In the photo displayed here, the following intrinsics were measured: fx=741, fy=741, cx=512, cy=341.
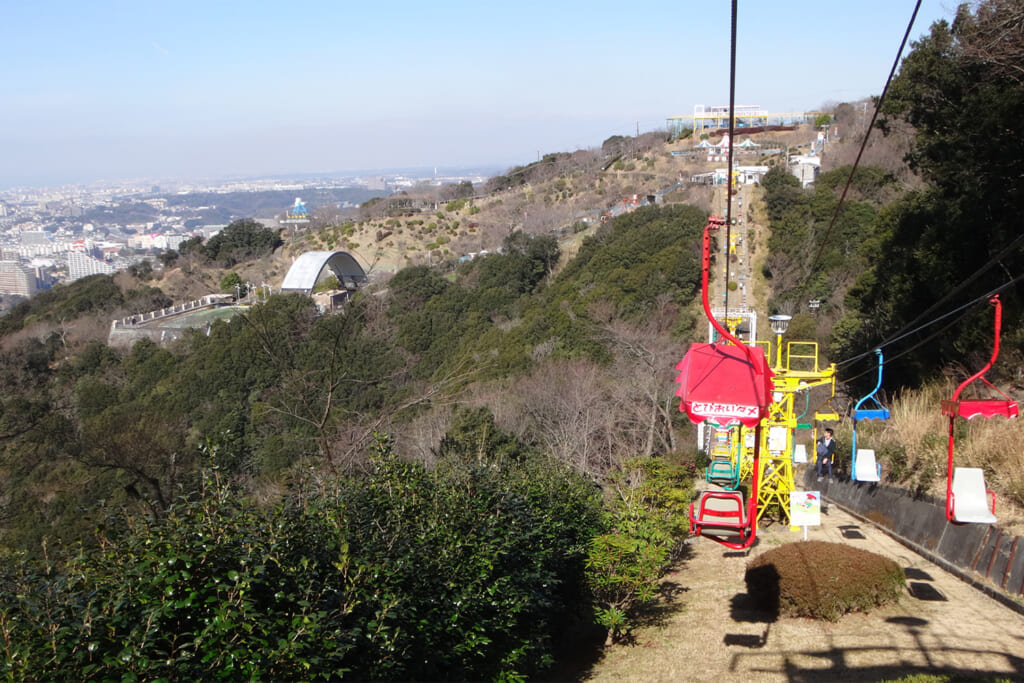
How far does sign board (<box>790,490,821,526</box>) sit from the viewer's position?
9.49m

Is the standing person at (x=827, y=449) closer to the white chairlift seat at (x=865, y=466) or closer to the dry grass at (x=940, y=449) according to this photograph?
the dry grass at (x=940, y=449)

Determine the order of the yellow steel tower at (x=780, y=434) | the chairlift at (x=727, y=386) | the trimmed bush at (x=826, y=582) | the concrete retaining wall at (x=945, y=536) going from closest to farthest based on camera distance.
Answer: the chairlift at (x=727, y=386), the concrete retaining wall at (x=945, y=536), the trimmed bush at (x=826, y=582), the yellow steel tower at (x=780, y=434)

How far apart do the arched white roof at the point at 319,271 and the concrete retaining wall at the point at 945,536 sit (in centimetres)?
3189

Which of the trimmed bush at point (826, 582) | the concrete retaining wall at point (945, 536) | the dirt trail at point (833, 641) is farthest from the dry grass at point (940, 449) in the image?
the trimmed bush at point (826, 582)

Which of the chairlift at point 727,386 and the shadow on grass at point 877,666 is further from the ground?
the chairlift at point 727,386

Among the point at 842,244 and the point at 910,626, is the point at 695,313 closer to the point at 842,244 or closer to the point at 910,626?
the point at 842,244

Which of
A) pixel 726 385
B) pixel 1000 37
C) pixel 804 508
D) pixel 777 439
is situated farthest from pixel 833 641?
pixel 1000 37

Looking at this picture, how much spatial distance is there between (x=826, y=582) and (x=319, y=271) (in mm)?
38479

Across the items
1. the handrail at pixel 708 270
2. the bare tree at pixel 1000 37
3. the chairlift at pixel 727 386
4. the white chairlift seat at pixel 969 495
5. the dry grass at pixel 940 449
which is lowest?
the dry grass at pixel 940 449

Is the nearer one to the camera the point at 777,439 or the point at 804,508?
the point at 804,508

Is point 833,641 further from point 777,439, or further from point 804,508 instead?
point 777,439

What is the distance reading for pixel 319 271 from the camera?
42781 mm

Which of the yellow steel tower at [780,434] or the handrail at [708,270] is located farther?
the yellow steel tower at [780,434]

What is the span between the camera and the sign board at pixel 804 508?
9.49m
